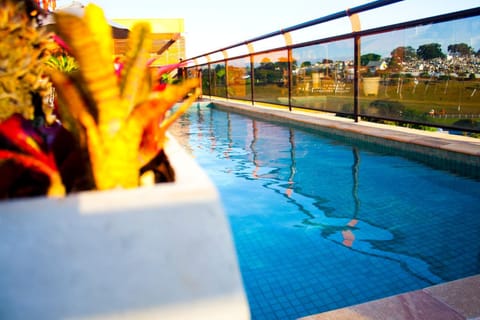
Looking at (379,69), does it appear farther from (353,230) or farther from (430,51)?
(353,230)

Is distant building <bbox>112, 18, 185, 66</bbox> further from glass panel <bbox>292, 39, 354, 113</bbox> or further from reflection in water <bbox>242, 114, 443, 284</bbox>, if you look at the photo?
reflection in water <bbox>242, 114, 443, 284</bbox>

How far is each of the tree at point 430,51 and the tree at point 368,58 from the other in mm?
875

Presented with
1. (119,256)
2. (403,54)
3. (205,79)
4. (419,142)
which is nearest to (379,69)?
(403,54)

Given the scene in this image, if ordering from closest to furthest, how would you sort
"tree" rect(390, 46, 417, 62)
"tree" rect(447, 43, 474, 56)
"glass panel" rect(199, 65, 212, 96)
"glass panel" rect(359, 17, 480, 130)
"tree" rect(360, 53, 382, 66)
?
"glass panel" rect(359, 17, 480, 130)
"tree" rect(447, 43, 474, 56)
"tree" rect(360, 53, 382, 66)
"tree" rect(390, 46, 417, 62)
"glass panel" rect(199, 65, 212, 96)

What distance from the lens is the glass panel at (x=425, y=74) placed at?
7070 mm

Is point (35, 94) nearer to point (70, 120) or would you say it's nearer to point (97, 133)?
point (70, 120)

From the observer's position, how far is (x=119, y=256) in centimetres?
104

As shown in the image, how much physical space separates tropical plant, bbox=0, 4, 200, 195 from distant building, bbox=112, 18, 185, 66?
42.8 ft

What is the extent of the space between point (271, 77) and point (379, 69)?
3.58 meters

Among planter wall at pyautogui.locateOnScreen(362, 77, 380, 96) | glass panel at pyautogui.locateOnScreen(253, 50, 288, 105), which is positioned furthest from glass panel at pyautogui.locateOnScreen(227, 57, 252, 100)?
planter wall at pyautogui.locateOnScreen(362, 77, 380, 96)

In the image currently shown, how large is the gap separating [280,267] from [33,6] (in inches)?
86.8

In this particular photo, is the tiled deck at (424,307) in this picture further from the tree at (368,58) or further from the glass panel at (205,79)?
the glass panel at (205,79)

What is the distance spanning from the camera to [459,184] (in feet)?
15.3

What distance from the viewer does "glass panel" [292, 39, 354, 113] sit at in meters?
9.53
